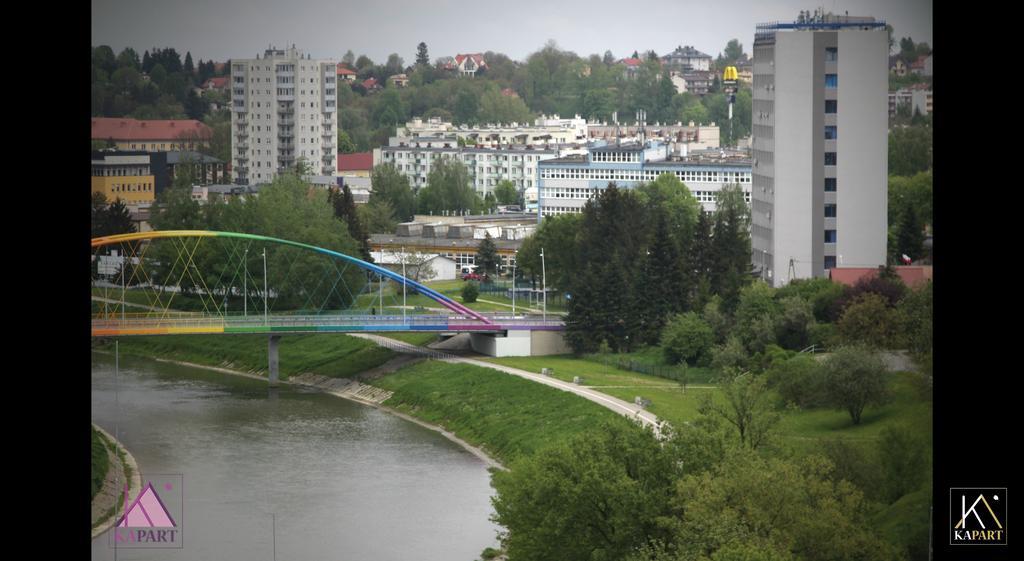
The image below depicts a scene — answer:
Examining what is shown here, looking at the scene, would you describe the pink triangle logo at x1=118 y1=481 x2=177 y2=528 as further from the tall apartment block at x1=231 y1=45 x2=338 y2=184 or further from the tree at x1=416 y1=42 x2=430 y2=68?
the tree at x1=416 y1=42 x2=430 y2=68

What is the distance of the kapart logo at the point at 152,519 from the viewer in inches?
655

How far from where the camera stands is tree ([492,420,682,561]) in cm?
1448

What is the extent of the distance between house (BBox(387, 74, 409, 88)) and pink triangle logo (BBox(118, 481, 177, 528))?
46.8 metres

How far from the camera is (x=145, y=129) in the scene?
47500 millimetres

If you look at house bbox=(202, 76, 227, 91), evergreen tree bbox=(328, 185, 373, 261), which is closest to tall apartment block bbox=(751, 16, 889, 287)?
evergreen tree bbox=(328, 185, 373, 261)

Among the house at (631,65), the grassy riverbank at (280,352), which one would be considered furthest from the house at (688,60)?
the grassy riverbank at (280,352)

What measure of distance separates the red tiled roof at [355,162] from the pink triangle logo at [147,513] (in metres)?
31.9

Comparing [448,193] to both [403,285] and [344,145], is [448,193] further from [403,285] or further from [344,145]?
[403,285]

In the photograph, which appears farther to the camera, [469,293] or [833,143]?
[469,293]

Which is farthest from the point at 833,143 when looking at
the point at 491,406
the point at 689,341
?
the point at 491,406

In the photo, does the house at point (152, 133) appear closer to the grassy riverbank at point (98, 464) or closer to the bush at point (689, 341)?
the bush at point (689, 341)

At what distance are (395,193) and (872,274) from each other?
19.4 m
